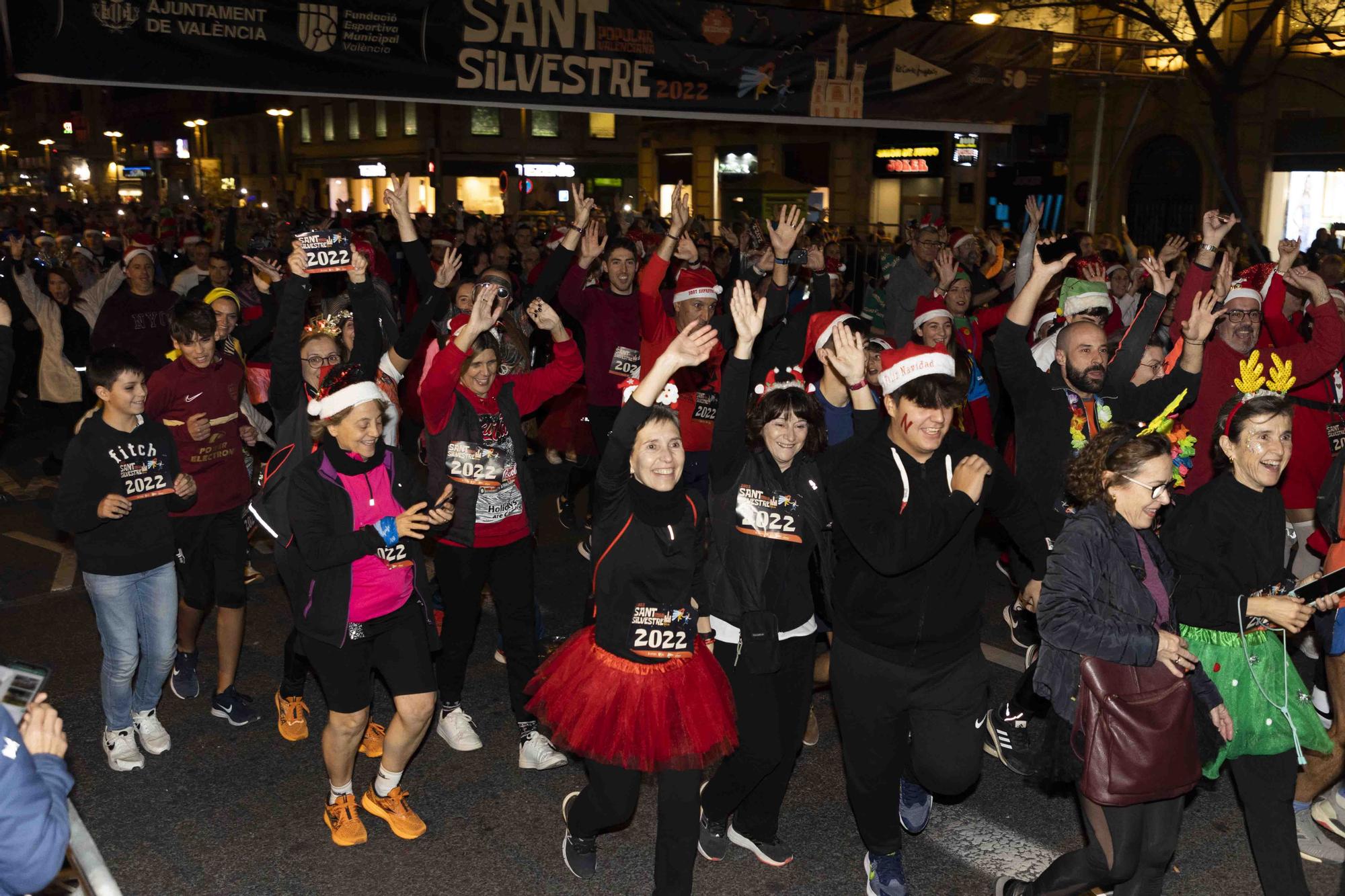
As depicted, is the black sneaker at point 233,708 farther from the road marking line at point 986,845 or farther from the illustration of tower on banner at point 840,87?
the illustration of tower on banner at point 840,87

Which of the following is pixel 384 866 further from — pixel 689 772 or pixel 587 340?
A: pixel 587 340

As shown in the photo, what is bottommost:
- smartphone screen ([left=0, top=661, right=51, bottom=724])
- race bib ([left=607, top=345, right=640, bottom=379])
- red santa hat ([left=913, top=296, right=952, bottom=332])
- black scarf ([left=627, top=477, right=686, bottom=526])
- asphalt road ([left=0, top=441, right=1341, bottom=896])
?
asphalt road ([left=0, top=441, right=1341, bottom=896])

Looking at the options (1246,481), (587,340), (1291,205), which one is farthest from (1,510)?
(1291,205)

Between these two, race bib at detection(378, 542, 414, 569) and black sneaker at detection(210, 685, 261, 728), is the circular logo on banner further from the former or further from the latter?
race bib at detection(378, 542, 414, 569)

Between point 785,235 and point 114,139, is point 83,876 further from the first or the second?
point 114,139

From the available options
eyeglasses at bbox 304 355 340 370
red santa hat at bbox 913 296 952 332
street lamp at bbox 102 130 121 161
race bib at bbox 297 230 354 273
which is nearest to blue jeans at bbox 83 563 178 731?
eyeglasses at bbox 304 355 340 370

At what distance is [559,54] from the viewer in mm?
11328

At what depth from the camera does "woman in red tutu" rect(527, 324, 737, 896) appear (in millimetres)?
4293

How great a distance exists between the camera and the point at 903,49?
44.8 feet

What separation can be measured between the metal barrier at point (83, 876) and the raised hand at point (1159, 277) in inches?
239

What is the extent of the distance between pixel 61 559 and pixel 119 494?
4.22m

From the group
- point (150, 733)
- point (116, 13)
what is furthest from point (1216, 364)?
point (116, 13)

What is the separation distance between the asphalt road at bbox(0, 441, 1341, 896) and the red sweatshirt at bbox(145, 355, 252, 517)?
1190 millimetres

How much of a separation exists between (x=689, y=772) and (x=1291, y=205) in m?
26.8
